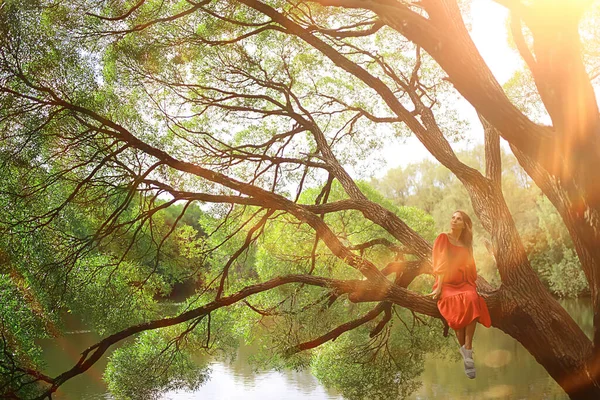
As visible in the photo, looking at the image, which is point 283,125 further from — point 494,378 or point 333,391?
point 494,378

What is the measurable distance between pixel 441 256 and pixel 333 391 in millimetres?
13304

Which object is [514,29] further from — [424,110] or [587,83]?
[424,110]

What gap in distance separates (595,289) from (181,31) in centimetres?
605

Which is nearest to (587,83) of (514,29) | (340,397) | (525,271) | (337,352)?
(514,29)

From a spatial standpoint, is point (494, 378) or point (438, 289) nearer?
point (438, 289)

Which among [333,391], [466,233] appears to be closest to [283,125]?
[466,233]

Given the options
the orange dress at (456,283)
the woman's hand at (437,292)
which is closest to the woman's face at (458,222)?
the orange dress at (456,283)

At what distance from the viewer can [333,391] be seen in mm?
18031

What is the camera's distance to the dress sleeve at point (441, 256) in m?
5.72

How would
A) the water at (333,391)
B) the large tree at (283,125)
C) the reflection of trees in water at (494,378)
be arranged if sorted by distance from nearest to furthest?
1. the large tree at (283,125)
2. the reflection of trees in water at (494,378)
3. the water at (333,391)

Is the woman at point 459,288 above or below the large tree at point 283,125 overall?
below

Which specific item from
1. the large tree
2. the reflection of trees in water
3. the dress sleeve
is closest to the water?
the reflection of trees in water

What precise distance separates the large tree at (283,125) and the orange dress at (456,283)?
0.96 feet

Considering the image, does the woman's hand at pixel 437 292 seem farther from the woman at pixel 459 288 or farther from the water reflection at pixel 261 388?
the water reflection at pixel 261 388
